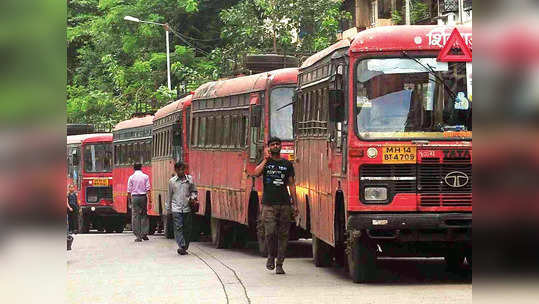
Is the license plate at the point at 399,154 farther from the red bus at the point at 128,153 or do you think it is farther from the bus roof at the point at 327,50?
the red bus at the point at 128,153

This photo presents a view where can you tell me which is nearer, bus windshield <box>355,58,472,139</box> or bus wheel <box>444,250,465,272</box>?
bus windshield <box>355,58,472,139</box>

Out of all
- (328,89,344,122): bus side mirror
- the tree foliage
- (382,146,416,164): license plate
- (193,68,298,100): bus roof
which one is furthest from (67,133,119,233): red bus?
(382,146,416,164): license plate

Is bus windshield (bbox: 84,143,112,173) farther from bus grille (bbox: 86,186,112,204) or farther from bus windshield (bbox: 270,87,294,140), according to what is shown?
bus windshield (bbox: 270,87,294,140)

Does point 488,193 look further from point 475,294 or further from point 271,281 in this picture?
point 271,281

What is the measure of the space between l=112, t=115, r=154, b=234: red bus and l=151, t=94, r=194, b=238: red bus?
180 cm

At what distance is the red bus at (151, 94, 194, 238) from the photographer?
2931 cm

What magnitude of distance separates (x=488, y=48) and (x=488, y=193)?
25 centimetres

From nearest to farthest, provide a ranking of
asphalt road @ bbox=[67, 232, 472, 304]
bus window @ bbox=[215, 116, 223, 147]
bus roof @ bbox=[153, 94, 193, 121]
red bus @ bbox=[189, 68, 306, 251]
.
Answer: asphalt road @ bbox=[67, 232, 472, 304]
red bus @ bbox=[189, 68, 306, 251]
bus window @ bbox=[215, 116, 223, 147]
bus roof @ bbox=[153, 94, 193, 121]

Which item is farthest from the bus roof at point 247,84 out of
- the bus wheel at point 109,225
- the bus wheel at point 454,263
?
the bus wheel at point 109,225

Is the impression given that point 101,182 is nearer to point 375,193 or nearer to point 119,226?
point 119,226

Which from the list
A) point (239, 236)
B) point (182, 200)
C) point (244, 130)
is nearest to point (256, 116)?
point (244, 130)

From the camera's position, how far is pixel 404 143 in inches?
527

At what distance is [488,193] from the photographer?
201 cm

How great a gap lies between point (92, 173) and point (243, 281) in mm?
31740
